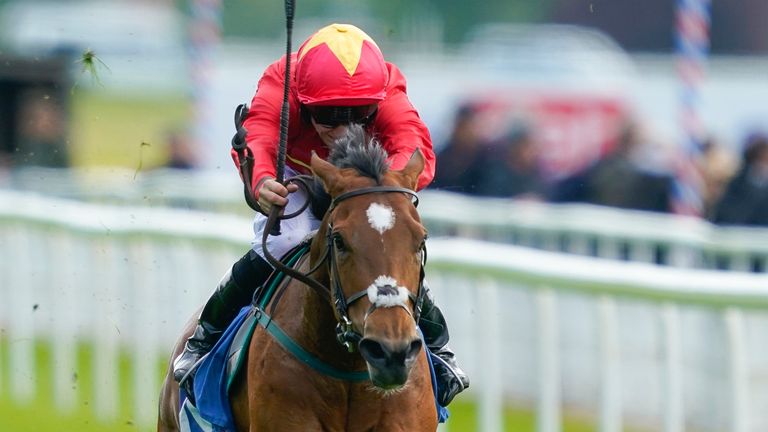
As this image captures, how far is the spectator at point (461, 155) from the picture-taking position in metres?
12.0

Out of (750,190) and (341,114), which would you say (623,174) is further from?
(341,114)

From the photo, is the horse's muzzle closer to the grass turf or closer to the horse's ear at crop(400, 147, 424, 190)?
the horse's ear at crop(400, 147, 424, 190)

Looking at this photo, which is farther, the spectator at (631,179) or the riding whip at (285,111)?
the spectator at (631,179)

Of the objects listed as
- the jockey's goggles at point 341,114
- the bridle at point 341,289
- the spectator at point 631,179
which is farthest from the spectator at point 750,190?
the bridle at point 341,289

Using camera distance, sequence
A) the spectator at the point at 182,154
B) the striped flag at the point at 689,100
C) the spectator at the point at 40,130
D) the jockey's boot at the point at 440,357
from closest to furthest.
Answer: the jockey's boot at the point at 440,357, the striped flag at the point at 689,100, the spectator at the point at 40,130, the spectator at the point at 182,154

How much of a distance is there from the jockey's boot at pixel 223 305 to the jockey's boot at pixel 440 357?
543 millimetres

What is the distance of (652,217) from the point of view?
11.2 metres

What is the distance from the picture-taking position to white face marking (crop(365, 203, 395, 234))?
4.03m

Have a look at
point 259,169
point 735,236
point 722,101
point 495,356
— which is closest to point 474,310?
point 495,356

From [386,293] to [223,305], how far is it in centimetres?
134

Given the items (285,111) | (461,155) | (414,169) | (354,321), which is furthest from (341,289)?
(461,155)

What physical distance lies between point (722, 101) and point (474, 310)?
8860 mm

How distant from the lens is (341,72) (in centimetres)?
466

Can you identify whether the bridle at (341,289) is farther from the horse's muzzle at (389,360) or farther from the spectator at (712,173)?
the spectator at (712,173)
